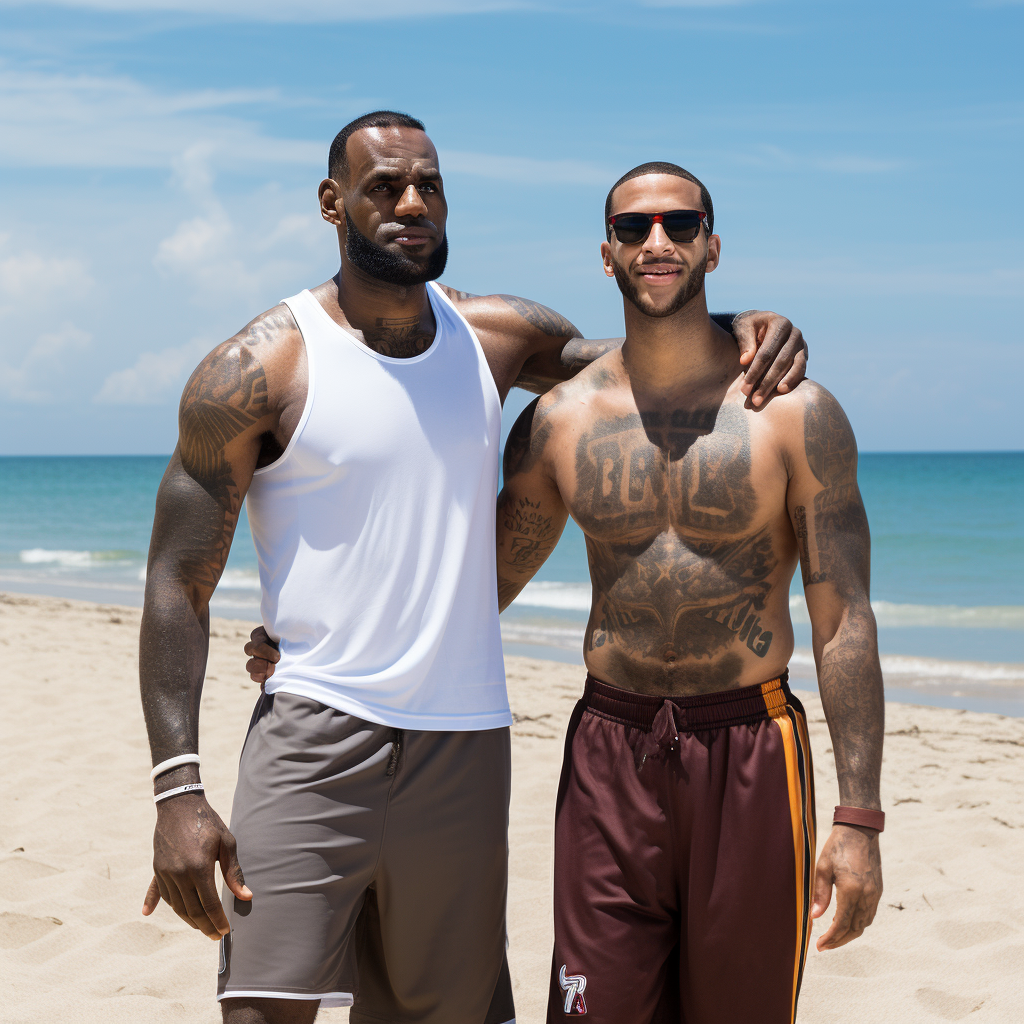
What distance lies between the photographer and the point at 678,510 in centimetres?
277

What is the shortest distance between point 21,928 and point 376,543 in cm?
294

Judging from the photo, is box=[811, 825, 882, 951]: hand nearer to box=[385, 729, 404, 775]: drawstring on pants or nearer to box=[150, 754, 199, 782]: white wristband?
box=[385, 729, 404, 775]: drawstring on pants

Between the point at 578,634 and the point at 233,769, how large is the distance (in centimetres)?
735

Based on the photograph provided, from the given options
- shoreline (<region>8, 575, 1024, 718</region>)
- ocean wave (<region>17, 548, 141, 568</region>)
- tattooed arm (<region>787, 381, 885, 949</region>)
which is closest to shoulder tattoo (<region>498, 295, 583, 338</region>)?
tattooed arm (<region>787, 381, 885, 949</region>)

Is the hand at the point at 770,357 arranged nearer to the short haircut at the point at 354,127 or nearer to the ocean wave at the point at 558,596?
the short haircut at the point at 354,127

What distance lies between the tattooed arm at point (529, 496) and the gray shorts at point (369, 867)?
0.54 meters

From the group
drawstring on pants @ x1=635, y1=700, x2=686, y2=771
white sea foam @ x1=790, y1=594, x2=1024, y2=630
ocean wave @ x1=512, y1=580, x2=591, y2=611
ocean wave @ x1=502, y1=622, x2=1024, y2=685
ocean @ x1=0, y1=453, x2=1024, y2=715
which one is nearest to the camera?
drawstring on pants @ x1=635, y1=700, x2=686, y2=771

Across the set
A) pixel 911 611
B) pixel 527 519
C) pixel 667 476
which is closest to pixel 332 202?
pixel 527 519

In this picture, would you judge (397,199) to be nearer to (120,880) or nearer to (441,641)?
(441,641)

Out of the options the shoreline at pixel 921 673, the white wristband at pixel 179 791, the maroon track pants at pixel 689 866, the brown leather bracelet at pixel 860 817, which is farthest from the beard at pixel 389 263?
the shoreline at pixel 921 673

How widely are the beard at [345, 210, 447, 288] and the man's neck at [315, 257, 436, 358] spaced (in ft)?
0.11

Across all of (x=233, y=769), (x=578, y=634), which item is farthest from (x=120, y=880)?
(x=578, y=634)

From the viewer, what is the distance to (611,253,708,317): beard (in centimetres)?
275

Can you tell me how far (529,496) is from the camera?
2996 millimetres
